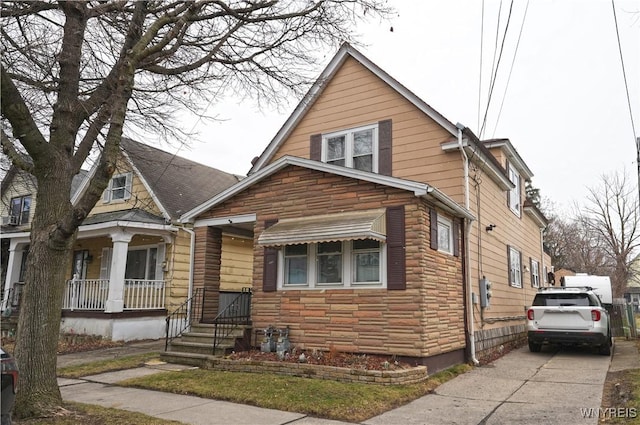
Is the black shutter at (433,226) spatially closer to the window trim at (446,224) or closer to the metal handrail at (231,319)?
the window trim at (446,224)

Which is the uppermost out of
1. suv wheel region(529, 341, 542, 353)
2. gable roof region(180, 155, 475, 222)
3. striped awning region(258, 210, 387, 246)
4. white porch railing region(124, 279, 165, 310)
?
gable roof region(180, 155, 475, 222)

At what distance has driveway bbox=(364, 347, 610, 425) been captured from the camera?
620cm

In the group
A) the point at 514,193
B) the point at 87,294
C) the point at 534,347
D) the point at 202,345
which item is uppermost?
the point at 514,193

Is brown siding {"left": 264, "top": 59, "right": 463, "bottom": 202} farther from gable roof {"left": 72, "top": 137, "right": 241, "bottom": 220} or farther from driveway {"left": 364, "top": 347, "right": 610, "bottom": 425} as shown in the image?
gable roof {"left": 72, "top": 137, "right": 241, "bottom": 220}

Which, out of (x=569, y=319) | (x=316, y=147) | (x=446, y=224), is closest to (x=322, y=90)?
(x=316, y=147)

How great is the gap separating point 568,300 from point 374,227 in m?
6.11

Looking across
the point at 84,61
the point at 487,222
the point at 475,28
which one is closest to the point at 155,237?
the point at 84,61

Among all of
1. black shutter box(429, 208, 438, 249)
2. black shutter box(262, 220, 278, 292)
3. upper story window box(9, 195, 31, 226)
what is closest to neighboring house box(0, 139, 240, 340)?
upper story window box(9, 195, 31, 226)

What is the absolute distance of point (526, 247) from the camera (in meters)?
18.0

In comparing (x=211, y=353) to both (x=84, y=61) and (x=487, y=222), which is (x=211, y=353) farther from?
(x=487, y=222)

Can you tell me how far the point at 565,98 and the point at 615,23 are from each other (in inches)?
167

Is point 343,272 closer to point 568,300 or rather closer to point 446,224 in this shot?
point 446,224

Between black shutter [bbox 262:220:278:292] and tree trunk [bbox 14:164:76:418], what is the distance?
→ 4557 mm

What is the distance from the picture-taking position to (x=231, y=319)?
1127 centimetres
